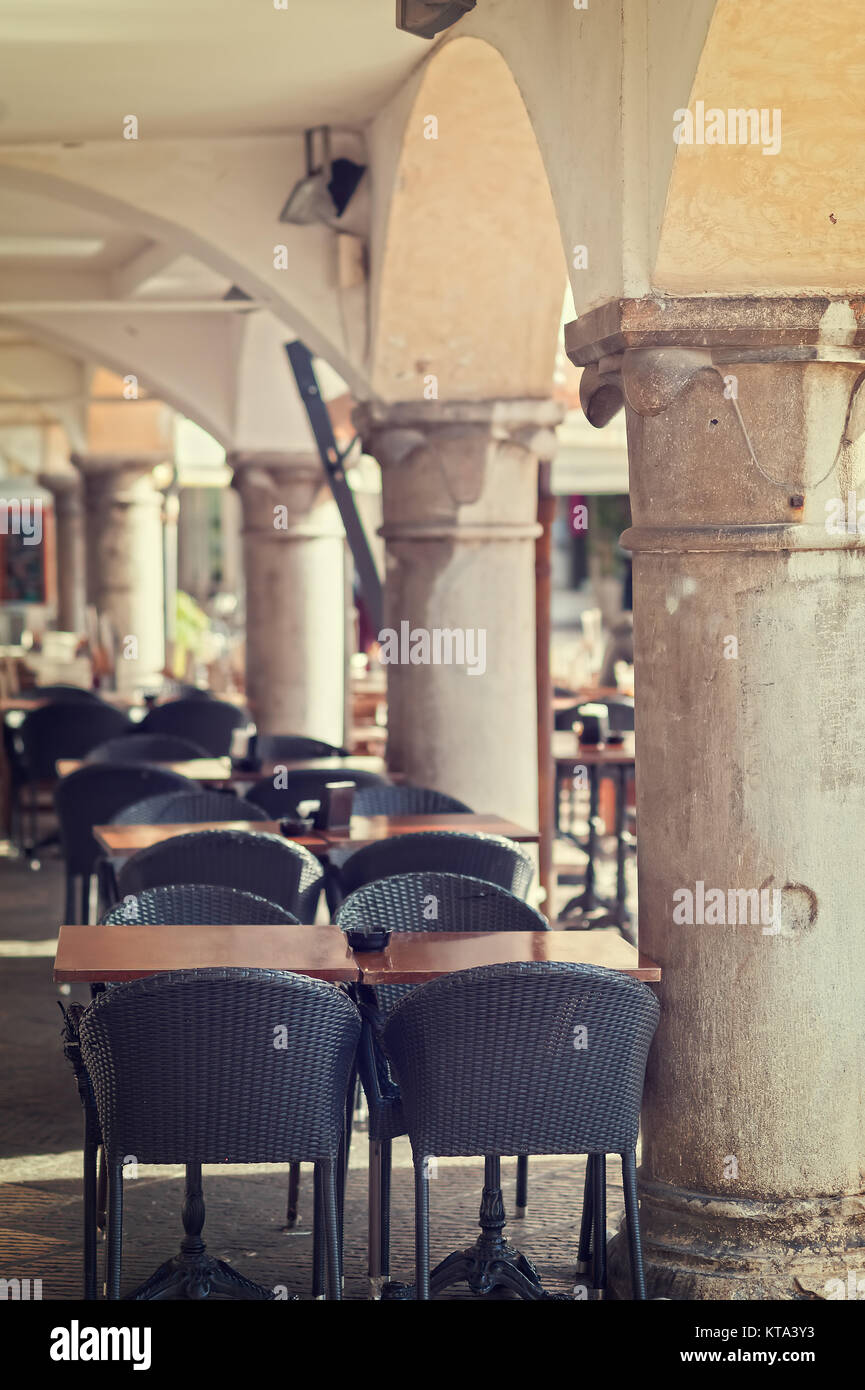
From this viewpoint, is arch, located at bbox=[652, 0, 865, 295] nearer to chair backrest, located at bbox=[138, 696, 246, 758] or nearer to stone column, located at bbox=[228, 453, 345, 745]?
chair backrest, located at bbox=[138, 696, 246, 758]

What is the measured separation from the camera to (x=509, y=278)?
684 cm

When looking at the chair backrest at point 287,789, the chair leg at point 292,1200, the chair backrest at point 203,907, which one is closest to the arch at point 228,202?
the chair backrest at point 287,789

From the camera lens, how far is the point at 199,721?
10.2 metres

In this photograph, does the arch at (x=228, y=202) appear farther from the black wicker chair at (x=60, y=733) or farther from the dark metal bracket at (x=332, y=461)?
the black wicker chair at (x=60, y=733)

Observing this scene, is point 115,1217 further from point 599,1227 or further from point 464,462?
point 464,462

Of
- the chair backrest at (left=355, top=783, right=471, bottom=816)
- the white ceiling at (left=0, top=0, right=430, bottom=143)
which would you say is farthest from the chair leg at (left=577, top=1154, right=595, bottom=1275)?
the white ceiling at (left=0, top=0, right=430, bottom=143)

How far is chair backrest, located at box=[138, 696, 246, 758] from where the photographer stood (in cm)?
1013

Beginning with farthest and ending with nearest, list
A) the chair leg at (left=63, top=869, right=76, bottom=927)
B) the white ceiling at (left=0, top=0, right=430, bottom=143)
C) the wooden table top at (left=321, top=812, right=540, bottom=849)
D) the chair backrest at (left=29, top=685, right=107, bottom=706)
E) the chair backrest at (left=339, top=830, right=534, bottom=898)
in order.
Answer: the chair backrest at (left=29, top=685, right=107, bottom=706), the chair leg at (left=63, top=869, right=76, bottom=927), the wooden table top at (left=321, top=812, right=540, bottom=849), the white ceiling at (left=0, top=0, right=430, bottom=143), the chair backrest at (left=339, top=830, right=534, bottom=898)

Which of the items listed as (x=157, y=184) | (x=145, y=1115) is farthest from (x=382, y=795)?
(x=145, y=1115)

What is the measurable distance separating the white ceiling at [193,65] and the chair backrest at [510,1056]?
3196 mm

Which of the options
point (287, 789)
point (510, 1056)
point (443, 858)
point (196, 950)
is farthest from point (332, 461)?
point (510, 1056)

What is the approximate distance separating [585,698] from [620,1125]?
8039 mm

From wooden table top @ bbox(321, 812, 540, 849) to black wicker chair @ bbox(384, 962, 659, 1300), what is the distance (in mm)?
2038

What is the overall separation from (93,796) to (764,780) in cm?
380
